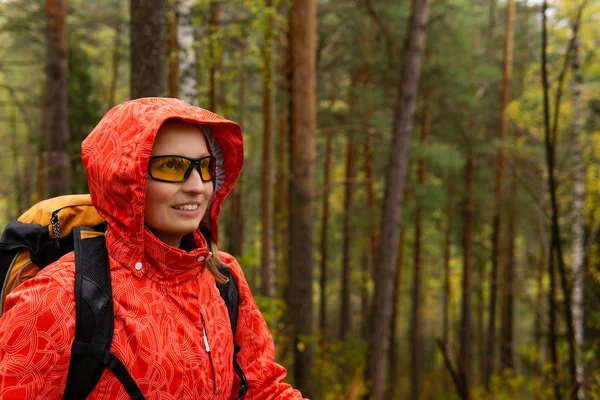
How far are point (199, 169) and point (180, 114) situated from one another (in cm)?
22

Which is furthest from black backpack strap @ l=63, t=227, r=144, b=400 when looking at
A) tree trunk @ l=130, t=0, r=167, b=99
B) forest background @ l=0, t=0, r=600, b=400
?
tree trunk @ l=130, t=0, r=167, b=99

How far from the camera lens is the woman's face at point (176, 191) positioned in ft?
6.42

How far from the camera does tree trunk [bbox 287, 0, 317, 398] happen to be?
8.27 m

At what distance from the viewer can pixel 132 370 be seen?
1800 millimetres

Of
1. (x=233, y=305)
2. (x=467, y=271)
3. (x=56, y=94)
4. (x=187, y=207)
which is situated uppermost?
(x=56, y=94)

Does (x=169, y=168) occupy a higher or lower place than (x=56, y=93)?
lower

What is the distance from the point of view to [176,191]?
6.49 ft

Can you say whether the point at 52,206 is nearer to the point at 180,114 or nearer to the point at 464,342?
the point at 180,114

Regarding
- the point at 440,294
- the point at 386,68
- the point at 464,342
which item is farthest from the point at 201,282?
the point at 440,294

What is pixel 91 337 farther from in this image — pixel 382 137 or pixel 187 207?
pixel 382 137

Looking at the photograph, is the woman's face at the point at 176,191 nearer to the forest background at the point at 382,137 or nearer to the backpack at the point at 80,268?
the backpack at the point at 80,268

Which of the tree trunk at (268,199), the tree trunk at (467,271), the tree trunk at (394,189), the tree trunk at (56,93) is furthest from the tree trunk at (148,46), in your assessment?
the tree trunk at (467,271)

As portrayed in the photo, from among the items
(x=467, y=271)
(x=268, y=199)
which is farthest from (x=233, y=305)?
(x=467, y=271)

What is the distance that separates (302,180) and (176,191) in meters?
6.51
